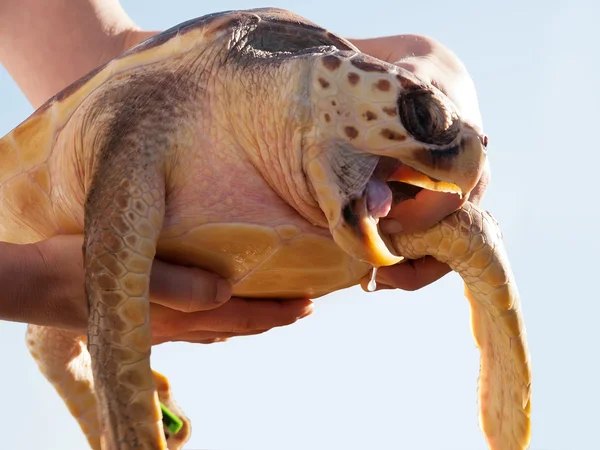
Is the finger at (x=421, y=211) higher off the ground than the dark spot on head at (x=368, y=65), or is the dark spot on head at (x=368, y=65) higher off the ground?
the dark spot on head at (x=368, y=65)

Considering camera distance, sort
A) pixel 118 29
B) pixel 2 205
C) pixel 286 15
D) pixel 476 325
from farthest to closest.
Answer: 1. pixel 118 29
2. pixel 2 205
3. pixel 476 325
4. pixel 286 15

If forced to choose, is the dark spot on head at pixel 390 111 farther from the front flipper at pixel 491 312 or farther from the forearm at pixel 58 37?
the forearm at pixel 58 37

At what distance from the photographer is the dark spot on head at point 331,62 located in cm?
158

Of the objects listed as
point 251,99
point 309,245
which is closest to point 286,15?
point 251,99

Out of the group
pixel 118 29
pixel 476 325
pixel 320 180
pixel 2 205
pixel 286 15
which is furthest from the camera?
pixel 118 29

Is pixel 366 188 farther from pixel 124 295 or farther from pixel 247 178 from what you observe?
pixel 124 295

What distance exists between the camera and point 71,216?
2.01 m

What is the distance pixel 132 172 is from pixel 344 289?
685 millimetres

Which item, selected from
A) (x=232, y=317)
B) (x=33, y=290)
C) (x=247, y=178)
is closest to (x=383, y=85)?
(x=247, y=178)

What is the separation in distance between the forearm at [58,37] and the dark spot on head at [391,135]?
1.69 meters

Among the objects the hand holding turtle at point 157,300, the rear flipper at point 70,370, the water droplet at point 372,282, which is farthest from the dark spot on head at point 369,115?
the rear flipper at point 70,370

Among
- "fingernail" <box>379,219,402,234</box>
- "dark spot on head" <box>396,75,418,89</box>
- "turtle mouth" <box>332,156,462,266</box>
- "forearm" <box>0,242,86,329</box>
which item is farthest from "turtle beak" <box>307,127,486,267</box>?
"forearm" <box>0,242,86,329</box>

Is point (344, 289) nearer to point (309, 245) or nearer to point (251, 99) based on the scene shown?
point (309, 245)

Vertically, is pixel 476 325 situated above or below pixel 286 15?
below
